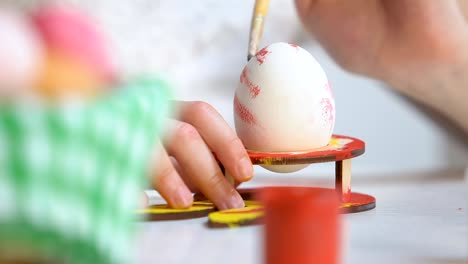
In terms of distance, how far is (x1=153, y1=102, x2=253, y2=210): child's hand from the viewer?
884 millimetres

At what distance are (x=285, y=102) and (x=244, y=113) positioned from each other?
6 centimetres

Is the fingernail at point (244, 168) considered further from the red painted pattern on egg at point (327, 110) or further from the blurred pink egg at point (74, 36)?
the blurred pink egg at point (74, 36)

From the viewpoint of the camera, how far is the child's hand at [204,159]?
0.88 m

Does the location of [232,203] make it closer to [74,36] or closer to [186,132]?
[186,132]

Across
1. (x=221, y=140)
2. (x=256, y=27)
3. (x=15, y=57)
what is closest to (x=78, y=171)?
(x=15, y=57)

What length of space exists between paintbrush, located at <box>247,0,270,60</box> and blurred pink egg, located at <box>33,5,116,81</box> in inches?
30.0

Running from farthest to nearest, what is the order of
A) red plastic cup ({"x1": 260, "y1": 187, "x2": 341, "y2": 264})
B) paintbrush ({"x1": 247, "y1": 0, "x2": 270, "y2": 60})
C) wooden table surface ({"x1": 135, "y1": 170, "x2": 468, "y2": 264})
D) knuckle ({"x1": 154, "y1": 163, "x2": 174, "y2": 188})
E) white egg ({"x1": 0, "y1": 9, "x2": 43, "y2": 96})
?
paintbrush ({"x1": 247, "y1": 0, "x2": 270, "y2": 60}), knuckle ({"x1": 154, "y1": 163, "x2": 174, "y2": 188}), wooden table surface ({"x1": 135, "y1": 170, "x2": 468, "y2": 264}), red plastic cup ({"x1": 260, "y1": 187, "x2": 341, "y2": 264}), white egg ({"x1": 0, "y1": 9, "x2": 43, "y2": 96})

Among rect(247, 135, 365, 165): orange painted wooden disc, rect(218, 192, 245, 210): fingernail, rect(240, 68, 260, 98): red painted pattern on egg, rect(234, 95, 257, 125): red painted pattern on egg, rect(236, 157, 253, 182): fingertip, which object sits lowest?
rect(218, 192, 245, 210): fingernail

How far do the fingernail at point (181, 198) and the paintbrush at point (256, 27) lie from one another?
0.93 ft

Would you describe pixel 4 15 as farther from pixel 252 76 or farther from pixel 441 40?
pixel 441 40

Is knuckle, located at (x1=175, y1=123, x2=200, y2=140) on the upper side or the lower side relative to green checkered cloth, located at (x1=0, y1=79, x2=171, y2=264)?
upper

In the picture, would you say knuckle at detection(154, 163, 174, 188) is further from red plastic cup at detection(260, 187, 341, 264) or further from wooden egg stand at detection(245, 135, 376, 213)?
red plastic cup at detection(260, 187, 341, 264)

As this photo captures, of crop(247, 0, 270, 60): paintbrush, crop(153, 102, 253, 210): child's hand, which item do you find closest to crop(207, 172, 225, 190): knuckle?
A: crop(153, 102, 253, 210): child's hand

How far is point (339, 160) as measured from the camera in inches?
36.1
